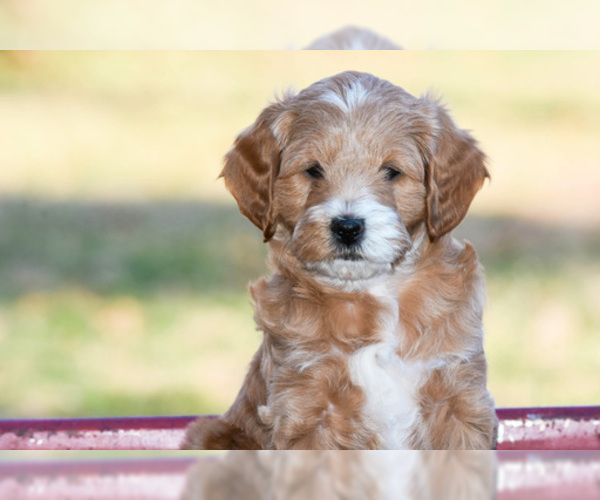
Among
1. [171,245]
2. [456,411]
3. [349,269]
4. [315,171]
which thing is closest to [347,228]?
[349,269]

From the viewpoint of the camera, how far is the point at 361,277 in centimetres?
312

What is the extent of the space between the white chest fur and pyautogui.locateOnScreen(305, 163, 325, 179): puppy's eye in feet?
2.22

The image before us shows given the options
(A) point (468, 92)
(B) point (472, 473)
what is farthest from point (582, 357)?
(B) point (472, 473)

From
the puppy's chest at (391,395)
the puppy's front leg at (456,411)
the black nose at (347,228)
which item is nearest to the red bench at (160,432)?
the puppy's front leg at (456,411)

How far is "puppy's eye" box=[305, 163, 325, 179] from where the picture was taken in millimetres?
3134

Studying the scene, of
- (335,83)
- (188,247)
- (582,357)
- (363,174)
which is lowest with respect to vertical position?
(582,357)

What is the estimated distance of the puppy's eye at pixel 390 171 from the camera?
10.2ft

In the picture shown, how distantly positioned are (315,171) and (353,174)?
6.1 inches

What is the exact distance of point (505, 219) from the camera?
7020 mm

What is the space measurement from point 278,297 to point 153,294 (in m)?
4.01

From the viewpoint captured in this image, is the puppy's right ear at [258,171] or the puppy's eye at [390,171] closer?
the puppy's eye at [390,171]

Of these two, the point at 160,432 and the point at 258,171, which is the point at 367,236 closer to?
the point at 258,171

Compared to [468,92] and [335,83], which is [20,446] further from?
[468,92]

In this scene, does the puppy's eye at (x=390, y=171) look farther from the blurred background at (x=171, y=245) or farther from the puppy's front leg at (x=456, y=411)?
the blurred background at (x=171, y=245)
